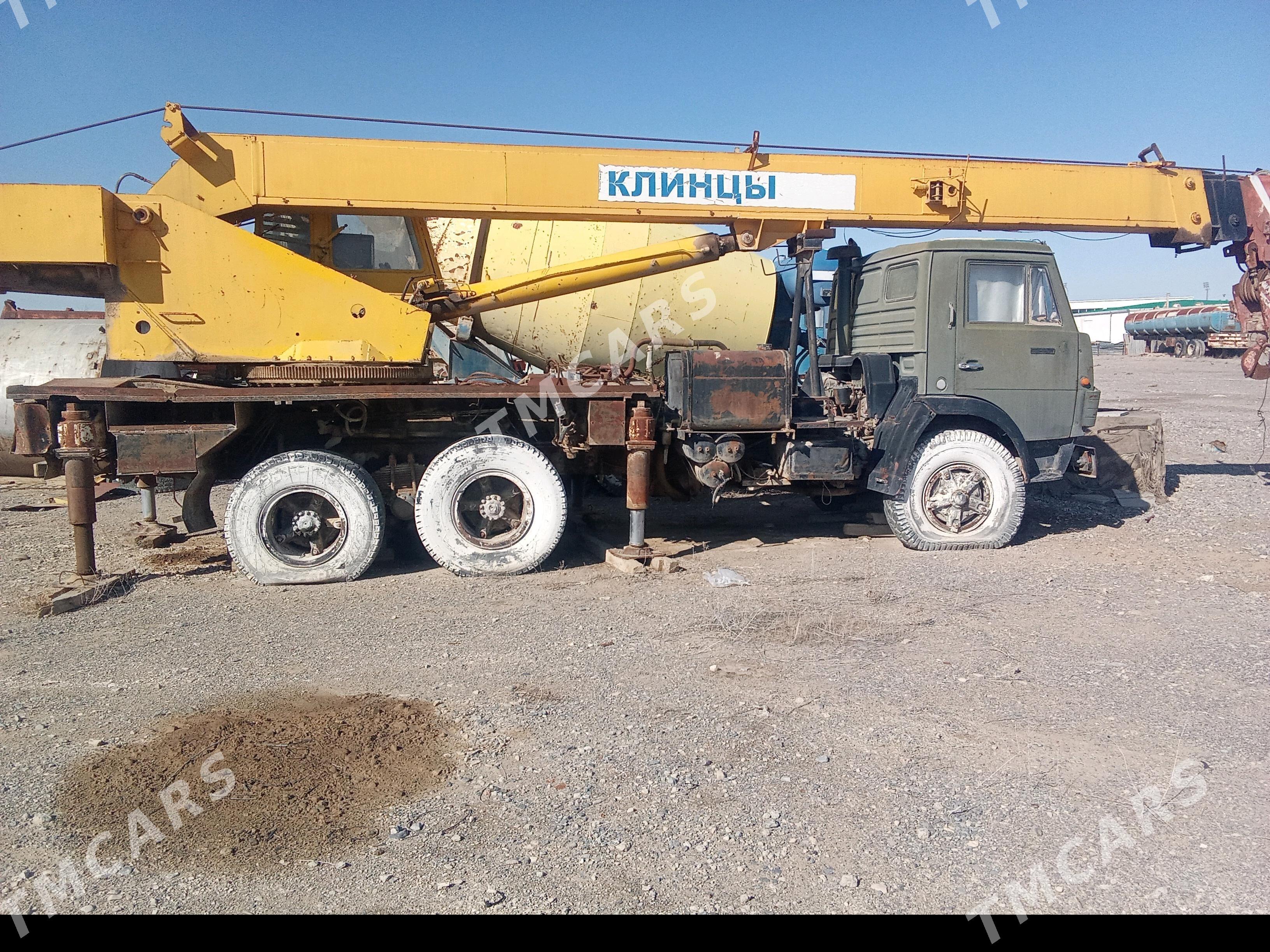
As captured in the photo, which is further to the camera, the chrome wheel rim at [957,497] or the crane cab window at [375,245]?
the crane cab window at [375,245]

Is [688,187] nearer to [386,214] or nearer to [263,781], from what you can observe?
[386,214]

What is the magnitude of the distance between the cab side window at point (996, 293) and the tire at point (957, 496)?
1.01m

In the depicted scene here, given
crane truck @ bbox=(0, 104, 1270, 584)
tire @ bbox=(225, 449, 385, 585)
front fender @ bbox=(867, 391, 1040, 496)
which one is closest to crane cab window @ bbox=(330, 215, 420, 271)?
crane truck @ bbox=(0, 104, 1270, 584)

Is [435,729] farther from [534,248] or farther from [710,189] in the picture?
[534,248]

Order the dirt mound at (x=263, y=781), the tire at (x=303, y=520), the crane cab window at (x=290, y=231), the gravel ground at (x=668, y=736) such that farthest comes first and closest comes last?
the crane cab window at (x=290, y=231), the tire at (x=303, y=520), the dirt mound at (x=263, y=781), the gravel ground at (x=668, y=736)

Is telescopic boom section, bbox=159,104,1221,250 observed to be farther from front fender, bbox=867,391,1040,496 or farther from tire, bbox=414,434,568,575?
tire, bbox=414,434,568,575

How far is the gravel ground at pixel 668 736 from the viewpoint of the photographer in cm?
306

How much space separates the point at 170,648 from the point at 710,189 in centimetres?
518

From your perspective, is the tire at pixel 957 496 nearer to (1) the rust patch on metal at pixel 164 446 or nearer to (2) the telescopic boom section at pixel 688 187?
(2) the telescopic boom section at pixel 688 187

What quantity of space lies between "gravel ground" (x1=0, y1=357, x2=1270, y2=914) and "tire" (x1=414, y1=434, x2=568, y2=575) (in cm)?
25

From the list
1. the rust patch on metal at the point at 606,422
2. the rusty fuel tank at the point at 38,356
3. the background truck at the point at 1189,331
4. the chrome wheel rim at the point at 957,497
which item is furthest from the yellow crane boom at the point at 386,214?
the background truck at the point at 1189,331

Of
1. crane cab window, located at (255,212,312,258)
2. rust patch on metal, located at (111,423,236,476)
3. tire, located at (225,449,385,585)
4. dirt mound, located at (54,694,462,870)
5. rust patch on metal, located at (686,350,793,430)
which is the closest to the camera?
dirt mound, located at (54,694,462,870)

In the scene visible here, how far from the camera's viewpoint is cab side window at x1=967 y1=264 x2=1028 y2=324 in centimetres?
789
